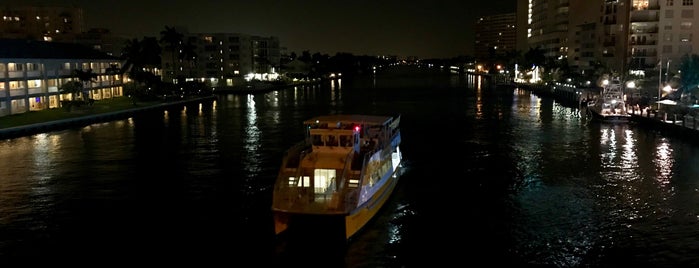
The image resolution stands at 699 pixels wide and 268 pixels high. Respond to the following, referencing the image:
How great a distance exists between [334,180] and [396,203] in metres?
6.10

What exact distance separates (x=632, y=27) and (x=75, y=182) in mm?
133428

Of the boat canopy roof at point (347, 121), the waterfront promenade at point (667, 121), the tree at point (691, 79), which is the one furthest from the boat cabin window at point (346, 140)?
the tree at point (691, 79)

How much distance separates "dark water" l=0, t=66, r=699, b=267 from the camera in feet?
91.1

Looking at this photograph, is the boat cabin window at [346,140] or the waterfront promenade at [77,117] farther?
the waterfront promenade at [77,117]

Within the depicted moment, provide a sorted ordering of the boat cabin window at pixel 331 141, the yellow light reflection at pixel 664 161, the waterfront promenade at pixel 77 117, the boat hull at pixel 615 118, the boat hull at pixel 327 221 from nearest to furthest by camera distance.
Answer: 1. the boat hull at pixel 327 221
2. the boat cabin window at pixel 331 141
3. the yellow light reflection at pixel 664 161
4. the waterfront promenade at pixel 77 117
5. the boat hull at pixel 615 118

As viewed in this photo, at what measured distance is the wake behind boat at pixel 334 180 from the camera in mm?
28562

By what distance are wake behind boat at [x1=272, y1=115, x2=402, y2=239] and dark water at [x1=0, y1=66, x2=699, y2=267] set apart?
1.10m

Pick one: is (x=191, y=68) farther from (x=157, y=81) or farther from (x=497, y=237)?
(x=497, y=237)

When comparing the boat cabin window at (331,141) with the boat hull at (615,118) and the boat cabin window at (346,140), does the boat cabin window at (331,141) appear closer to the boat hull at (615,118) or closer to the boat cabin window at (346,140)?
the boat cabin window at (346,140)

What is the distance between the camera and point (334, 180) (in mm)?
31375

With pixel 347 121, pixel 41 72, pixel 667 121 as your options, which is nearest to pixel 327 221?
pixel 347 121

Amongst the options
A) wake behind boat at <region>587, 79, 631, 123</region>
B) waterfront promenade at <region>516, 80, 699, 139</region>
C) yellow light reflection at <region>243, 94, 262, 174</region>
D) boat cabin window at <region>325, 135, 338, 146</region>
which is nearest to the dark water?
yellow light reflection at <region>243, 94, 262, 174</region>

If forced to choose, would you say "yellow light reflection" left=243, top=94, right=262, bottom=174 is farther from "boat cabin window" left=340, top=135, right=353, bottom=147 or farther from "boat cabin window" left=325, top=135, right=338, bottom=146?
"boat cabin window" left=340, top=135, right=353, bottom=147

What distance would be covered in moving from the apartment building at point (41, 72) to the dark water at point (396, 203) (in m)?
23.4
